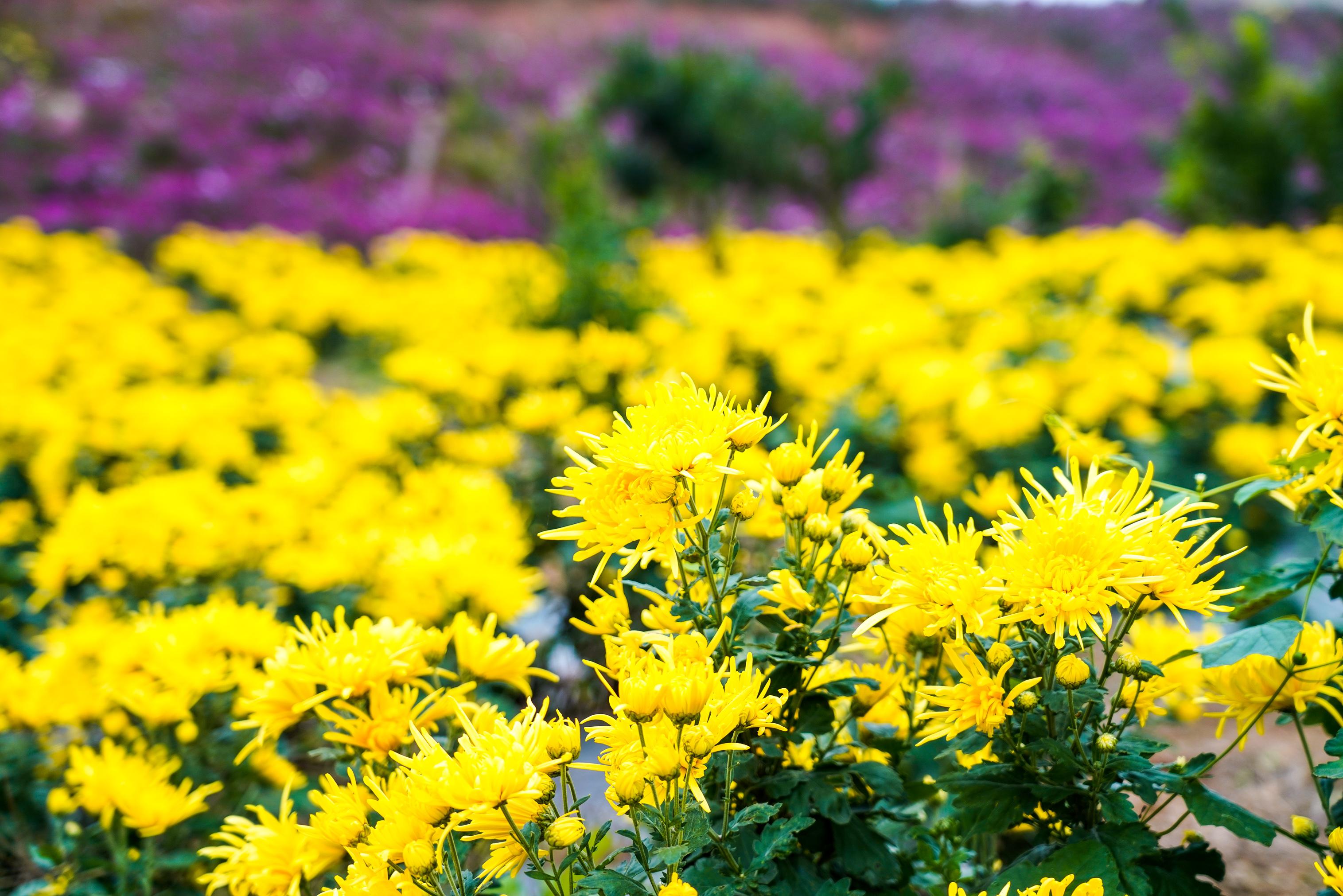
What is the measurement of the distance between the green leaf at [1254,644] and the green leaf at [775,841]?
520 mm

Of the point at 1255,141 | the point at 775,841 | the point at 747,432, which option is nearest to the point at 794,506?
the point at 747,432

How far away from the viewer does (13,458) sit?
312 centimetres

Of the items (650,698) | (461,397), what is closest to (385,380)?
(461,397)

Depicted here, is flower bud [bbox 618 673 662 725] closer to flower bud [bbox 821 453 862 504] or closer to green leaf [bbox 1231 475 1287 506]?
flower bud [bbox 821 453 862 504]

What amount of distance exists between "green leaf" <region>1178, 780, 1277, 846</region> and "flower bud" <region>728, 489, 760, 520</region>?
24.4 inches

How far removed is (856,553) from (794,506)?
96 millimetres

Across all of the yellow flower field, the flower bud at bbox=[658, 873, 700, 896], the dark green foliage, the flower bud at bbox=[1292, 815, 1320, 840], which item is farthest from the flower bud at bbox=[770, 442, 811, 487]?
the dark green foliage

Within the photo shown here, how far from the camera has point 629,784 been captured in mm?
891

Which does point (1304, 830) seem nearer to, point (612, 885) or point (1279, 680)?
point (1279, 680)

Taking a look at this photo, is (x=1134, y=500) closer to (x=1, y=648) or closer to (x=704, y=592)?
(x=704, y=592)

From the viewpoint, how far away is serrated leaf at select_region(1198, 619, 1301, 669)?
1.02m

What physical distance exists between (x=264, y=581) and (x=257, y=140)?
12.3 metres

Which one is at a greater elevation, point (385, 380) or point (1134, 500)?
point (1134, 500)

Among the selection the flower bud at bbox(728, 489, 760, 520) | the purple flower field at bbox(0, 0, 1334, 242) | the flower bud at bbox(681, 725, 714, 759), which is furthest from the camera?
the purple flower field at bbox(0, 0, 1334, 242)
